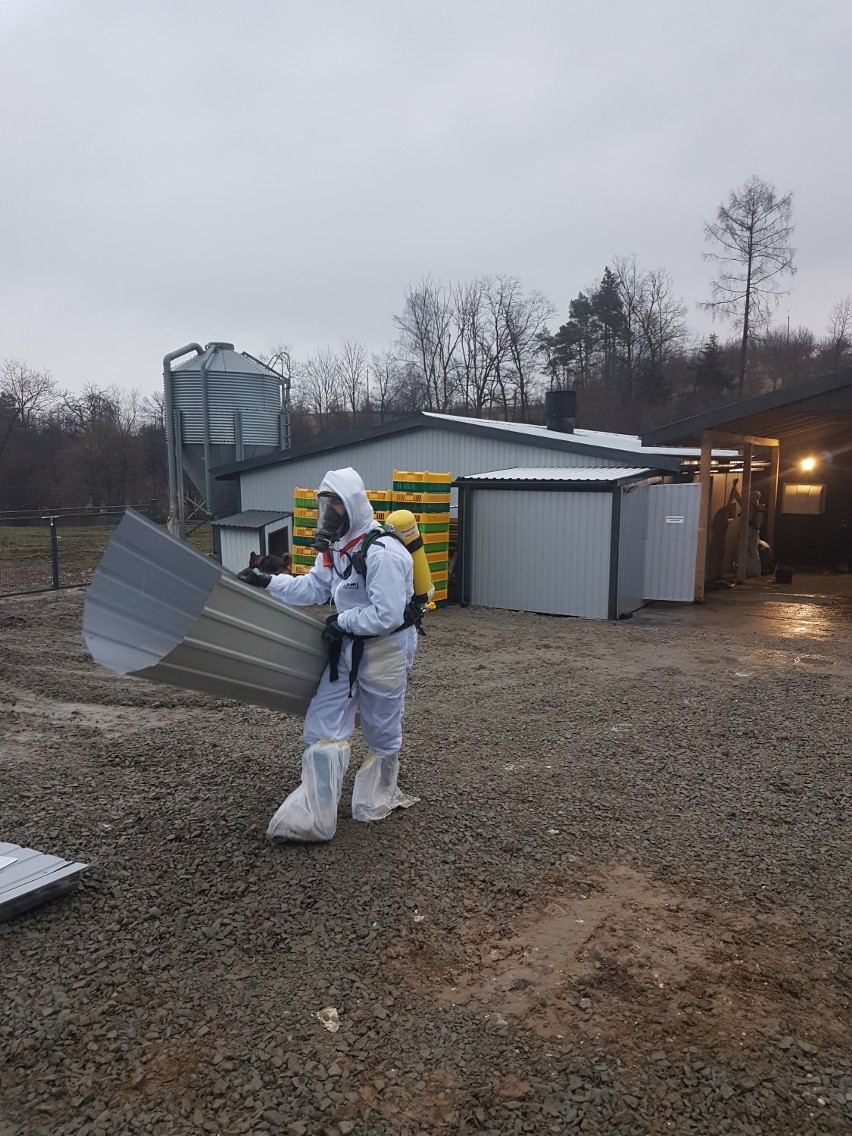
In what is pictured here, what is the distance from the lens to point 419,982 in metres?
3.16

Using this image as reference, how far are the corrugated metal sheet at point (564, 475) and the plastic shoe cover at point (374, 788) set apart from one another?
7.71 meters

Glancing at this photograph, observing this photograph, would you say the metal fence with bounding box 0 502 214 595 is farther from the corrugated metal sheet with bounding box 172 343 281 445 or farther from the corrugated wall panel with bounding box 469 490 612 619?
the corrugated wall panel with bounding box 469 490 612 619

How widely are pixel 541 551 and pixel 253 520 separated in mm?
5747

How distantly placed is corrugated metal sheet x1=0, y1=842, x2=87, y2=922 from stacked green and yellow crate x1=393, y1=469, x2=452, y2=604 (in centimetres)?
824

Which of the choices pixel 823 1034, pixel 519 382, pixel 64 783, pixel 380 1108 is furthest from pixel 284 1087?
Result: pixel 519 382

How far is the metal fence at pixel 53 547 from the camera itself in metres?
14.3

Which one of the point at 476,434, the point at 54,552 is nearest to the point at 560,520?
the point at 476,434

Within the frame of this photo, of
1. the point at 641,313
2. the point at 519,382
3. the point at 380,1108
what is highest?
the point at 641,313

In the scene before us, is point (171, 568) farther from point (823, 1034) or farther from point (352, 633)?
point (823, 1034)

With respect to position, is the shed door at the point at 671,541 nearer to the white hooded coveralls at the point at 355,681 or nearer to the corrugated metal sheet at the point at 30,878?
the white hooded coveralls at the point at 355,681

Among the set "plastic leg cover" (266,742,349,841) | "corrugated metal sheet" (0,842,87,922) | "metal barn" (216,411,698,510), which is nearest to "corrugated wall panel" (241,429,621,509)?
"metal barn" (216,411,698,510)

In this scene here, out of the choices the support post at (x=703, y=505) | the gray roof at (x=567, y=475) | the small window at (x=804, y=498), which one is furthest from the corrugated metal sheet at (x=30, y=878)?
the small window at (x=804, y=498)

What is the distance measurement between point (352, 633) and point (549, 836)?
1596 mm

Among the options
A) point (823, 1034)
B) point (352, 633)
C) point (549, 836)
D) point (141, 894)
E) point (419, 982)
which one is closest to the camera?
point (823, 1034)
